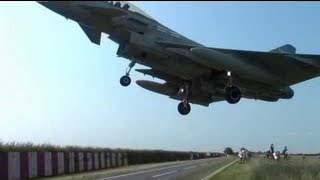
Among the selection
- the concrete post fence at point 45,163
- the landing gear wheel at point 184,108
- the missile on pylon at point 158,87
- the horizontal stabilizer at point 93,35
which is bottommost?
the concrete post fence at point 45,163

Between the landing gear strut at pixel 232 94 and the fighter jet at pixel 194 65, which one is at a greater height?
the fighter jet at pixel 194 65

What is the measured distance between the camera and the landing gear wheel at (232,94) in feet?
66.1

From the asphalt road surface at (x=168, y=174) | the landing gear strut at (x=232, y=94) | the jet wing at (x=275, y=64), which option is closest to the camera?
the landing gear strut at (x=232, y=94)

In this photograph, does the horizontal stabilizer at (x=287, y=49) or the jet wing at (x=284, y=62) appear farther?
the horizontal stabilizer at (x=287, y=49)

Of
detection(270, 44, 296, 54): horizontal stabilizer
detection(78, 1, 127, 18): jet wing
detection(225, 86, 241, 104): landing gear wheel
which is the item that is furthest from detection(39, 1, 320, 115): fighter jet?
detection(270, 44, 296, 54): horizontal stabilizer

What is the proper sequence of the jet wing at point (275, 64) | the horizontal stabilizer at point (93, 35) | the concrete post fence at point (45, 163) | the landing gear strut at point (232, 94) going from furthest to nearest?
the concrete post fence at point (45, 163) < the jet wing at point (275, 64) < the landing gear strut at point (232, 94) < the horizontal stabilizer at point (93, 35)

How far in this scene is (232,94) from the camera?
20.1 metres

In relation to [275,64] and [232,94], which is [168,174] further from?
[232,94]

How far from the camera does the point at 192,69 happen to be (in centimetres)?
2038

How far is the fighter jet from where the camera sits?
18.8m

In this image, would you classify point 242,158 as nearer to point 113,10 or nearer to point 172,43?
point 172,43

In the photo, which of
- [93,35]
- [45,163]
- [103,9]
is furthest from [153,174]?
[103,9]

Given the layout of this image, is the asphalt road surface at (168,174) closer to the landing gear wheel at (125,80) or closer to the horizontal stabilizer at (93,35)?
the landing gear wheel at (125,80)

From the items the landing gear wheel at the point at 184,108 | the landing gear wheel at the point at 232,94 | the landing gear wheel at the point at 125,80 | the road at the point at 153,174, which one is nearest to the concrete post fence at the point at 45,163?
the road at the point at 153,174
